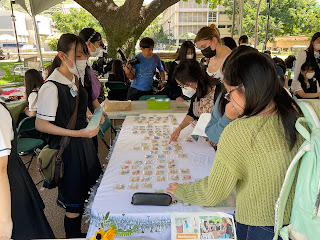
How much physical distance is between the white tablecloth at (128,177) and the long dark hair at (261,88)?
596mm

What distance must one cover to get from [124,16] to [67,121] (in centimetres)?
589

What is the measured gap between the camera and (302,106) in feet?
3.06

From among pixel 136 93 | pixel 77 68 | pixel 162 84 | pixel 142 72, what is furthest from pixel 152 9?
pixel 77 68

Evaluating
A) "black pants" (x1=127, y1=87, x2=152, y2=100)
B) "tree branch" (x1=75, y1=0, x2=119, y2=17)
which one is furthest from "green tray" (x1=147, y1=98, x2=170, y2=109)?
"tree branch" (x1=75, y1=0, x2=119, y2=17)

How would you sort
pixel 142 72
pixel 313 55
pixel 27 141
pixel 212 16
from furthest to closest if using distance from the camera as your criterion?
pixel 212 16 → pixel 142 72 → pixel 313 55 → pixel 27 141

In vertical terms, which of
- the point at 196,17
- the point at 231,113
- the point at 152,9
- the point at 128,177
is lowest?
the point at 128,177

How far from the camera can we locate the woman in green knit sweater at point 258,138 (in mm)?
899

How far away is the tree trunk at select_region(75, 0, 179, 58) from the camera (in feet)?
22.2

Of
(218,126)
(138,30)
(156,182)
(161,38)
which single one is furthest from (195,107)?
(161,38)

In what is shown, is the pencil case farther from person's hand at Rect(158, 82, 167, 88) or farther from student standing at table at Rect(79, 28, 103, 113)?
person's hand at Rect(158, 82, 167, 88)

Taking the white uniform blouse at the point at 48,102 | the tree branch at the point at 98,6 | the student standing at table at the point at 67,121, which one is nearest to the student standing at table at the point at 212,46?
the student standing at table at the point at 67,121

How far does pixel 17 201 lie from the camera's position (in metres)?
1.26

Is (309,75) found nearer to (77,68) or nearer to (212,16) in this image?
(77,68)

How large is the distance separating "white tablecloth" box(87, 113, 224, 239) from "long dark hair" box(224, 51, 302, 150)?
23.5 inches
